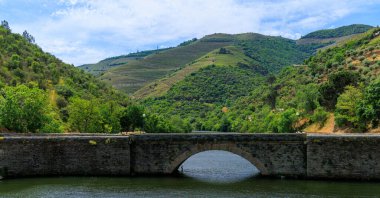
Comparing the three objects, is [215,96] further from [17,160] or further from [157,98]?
[17,160]

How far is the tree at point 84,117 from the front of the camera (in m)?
59.2

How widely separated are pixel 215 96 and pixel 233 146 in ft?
430

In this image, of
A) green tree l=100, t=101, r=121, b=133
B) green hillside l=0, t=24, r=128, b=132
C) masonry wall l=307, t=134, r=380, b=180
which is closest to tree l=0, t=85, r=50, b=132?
green hillside l=0, t=24, r=128, b=132

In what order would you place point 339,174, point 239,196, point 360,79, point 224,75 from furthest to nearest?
point 224,75
point 360,79
point 339,174
point 239,196

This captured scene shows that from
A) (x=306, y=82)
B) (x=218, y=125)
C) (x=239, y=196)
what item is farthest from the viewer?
(x=218, y=125)

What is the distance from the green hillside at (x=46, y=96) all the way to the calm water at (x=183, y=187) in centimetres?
1524

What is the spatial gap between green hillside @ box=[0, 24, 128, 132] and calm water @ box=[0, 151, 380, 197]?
50.0 ft

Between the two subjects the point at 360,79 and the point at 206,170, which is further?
the point at 360,79

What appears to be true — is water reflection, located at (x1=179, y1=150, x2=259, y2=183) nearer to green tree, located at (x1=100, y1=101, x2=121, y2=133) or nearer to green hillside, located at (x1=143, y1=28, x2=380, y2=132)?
green tree, located at (x1=100, y1=101, x2=121, y2=133)

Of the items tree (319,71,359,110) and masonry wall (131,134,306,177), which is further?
tree (319,71,359,110)

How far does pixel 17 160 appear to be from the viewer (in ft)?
118

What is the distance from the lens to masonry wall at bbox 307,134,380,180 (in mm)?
33656

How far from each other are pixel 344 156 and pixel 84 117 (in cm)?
3627

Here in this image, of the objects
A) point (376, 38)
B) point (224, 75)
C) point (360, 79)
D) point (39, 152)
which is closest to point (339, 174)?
point (39, 152)
